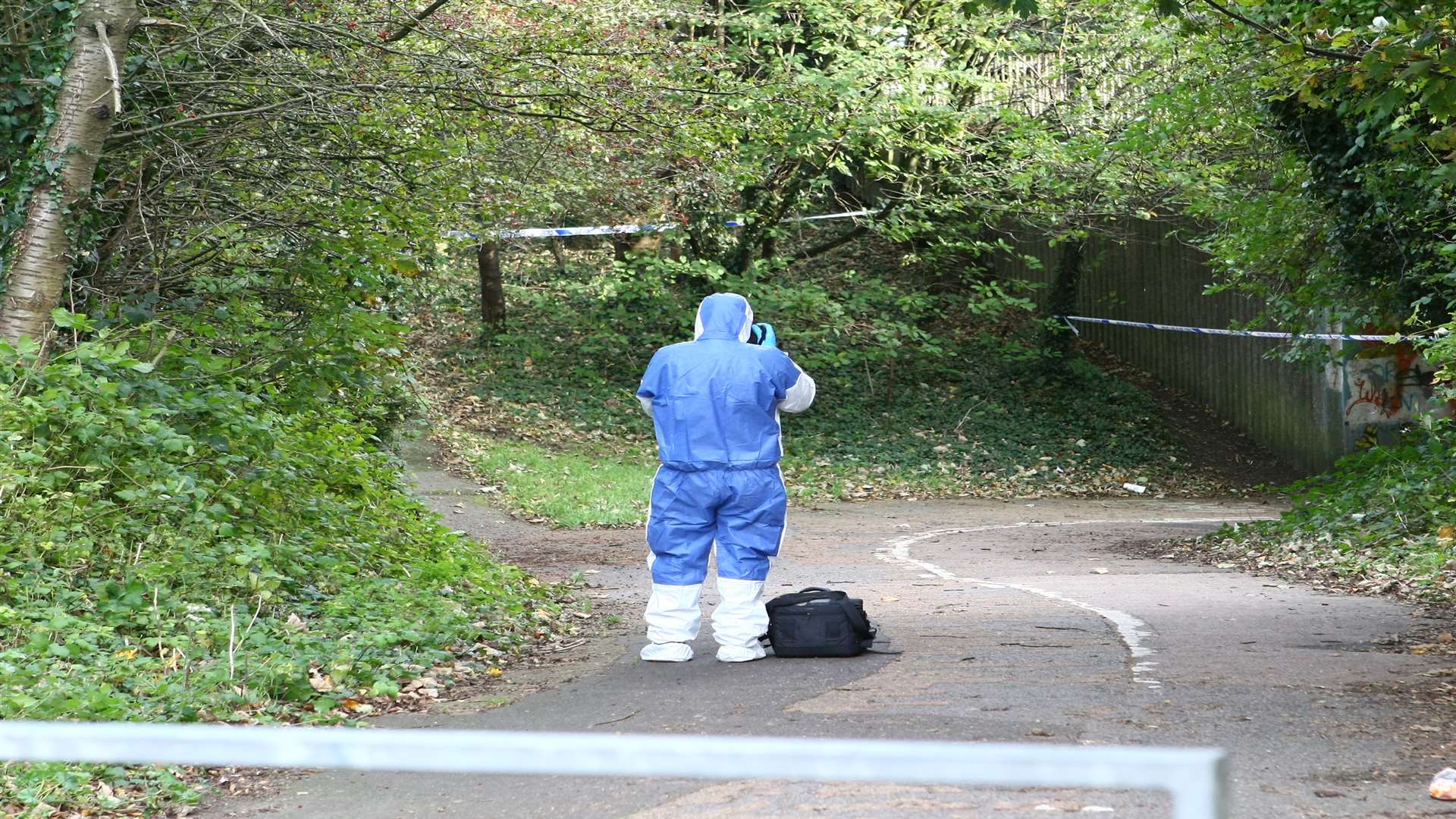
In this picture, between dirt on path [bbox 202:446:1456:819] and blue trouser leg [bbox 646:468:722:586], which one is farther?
blue trouser leg [bbox 646:468:722:586]

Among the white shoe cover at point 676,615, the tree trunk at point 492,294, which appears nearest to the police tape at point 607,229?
the tree trunk at point 492,294

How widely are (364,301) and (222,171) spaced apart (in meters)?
2.04

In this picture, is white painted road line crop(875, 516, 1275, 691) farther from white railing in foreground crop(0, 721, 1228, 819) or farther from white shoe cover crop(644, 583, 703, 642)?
white railing in foreground crop(0, 721, 1228, 819)

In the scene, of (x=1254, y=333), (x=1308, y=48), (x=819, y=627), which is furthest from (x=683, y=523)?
(x=1254, y=333)

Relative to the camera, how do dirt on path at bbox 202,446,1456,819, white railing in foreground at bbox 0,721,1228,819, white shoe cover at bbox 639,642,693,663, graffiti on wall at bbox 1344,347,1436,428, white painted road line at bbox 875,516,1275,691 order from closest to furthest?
white railing in foreground at bbox 0,721,1228,819 → dirt on path at bbox 202,446,1456,819 → white painted road line at bbox 875,516,1275,691 → white shoe cover at bbox 639,642,693,663 → graffiti on wall at bbox 1344,347,1436,428

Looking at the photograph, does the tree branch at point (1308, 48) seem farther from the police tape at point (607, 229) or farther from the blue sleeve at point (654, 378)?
the police tape at point (607, 229)

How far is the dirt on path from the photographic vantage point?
4.57m

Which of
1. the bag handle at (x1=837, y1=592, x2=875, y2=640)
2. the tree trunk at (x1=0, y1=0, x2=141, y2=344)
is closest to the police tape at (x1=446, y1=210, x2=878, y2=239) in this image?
the tree trunk at (x1=0, y1=0, x2=141, y2=344)

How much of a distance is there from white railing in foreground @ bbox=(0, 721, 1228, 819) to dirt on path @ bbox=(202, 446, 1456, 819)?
111 inches

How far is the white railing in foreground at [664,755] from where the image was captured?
156 centimetres

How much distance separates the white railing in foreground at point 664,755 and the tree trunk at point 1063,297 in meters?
24.7

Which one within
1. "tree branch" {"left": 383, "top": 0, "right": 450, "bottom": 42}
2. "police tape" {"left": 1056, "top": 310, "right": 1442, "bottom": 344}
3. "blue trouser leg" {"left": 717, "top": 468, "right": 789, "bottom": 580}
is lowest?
"blue trouser leg" {"left": 717, "top": 468, "right": 789, "bottom": 580}

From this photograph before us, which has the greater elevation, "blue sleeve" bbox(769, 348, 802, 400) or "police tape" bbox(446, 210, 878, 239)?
"police tape" bbox(446, 210, 878, 239)

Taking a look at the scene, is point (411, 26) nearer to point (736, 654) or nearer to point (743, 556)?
point (743, 556)
